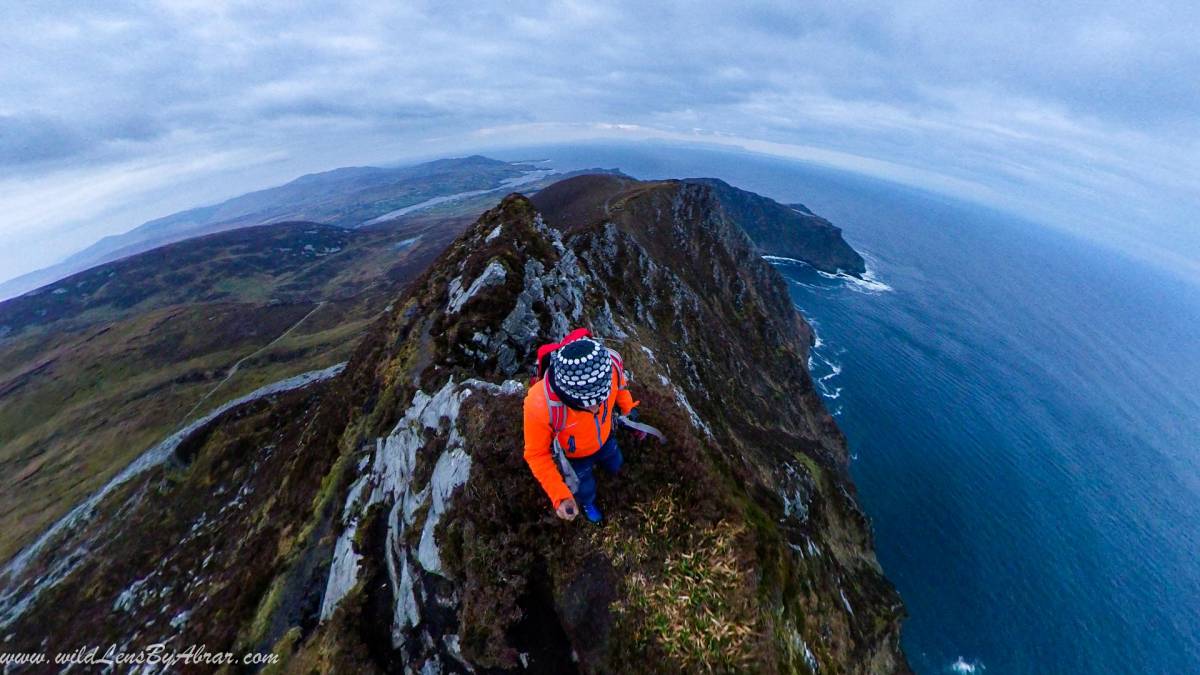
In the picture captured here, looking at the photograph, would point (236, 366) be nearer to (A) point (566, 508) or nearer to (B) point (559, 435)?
(B) point (559, 435)

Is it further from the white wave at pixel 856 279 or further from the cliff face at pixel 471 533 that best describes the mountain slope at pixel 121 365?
the white wave at pixel 856 279

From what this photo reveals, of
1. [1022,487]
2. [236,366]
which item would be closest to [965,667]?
[1022,487]

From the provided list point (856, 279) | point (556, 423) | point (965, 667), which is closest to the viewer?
point (556, 423)

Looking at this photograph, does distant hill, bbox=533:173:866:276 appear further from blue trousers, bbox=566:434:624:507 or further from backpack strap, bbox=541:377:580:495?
backpack strap, bbox=541:377:580:495

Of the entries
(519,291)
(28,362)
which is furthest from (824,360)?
(28,362)

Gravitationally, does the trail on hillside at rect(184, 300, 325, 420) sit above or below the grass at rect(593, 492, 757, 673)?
above

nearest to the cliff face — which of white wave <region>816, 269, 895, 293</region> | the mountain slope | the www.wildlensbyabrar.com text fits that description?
the www.wildlensbyabrar.com text
